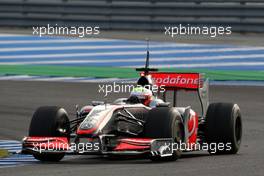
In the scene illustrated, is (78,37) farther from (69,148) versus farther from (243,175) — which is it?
(243,175)

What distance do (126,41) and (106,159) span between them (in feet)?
40.0

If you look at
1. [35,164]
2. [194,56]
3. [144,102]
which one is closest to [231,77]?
[194,56]

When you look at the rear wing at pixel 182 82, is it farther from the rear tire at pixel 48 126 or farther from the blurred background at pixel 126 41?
the blurred background at pixel 126 41

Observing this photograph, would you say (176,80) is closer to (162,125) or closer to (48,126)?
(162,125)

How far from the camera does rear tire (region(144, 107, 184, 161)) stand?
39.8 ft

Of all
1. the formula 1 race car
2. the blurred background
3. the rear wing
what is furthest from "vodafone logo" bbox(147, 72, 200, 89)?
the blurred background

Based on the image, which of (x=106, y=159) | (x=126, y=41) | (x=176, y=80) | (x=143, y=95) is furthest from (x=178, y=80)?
(x=126, y=41)

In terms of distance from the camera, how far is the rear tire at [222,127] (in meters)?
13.5

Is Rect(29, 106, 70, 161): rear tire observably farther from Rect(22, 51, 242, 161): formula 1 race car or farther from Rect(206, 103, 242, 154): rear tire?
Rect(206, 103, 242, 154): rear tire

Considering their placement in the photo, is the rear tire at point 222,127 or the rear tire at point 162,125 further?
the rear tire at point 222,127

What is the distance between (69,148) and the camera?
12.2m

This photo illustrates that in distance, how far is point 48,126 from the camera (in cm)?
1248

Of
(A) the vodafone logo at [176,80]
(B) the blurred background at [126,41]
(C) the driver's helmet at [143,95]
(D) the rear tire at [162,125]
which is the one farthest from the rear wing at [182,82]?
(B) the blurred background at [126,41]

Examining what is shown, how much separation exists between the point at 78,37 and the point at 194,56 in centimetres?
322
